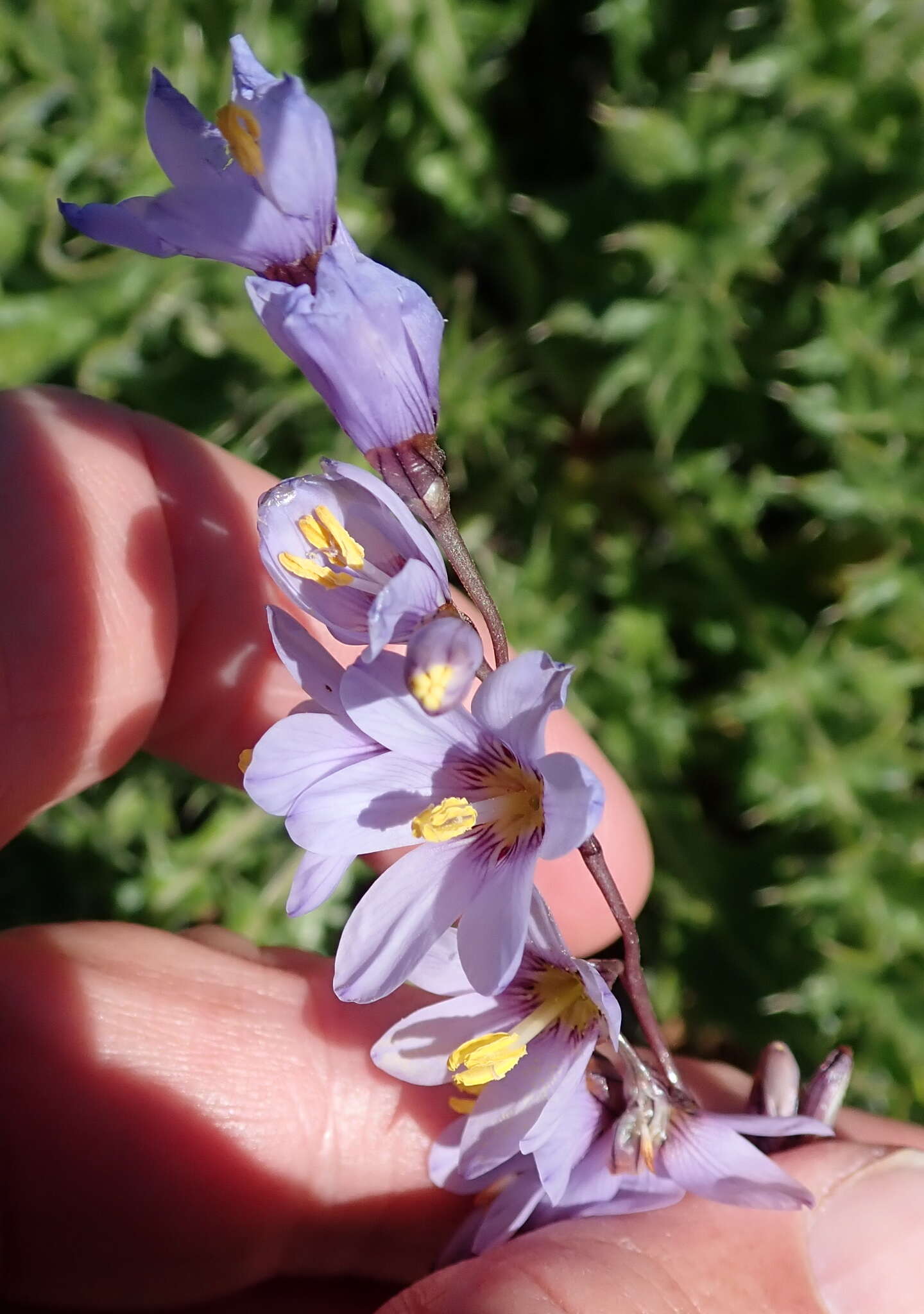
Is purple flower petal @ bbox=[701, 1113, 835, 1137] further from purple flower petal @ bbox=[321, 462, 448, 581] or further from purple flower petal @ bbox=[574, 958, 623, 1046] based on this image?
purple flower petal @ bbox=[321, 462, 448, 581]

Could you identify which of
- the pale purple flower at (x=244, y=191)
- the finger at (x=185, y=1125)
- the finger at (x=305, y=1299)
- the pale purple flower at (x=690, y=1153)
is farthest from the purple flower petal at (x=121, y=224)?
the finger at (x=305, y=1299)

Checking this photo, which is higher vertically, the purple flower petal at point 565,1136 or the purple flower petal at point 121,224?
the purple flower petal at point 121,224

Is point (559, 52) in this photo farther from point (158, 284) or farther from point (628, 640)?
point (628, 640)

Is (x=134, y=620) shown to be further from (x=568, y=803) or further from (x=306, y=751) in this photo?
(x=568, y=803)

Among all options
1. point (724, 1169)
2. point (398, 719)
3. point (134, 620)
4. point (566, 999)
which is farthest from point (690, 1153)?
point (134, 620)

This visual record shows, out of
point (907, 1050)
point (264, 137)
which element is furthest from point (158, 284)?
point (907, 1050)

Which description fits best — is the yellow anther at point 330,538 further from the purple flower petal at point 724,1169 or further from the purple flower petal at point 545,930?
the purple flower petal at point 724,1169
